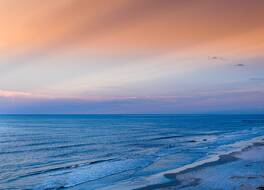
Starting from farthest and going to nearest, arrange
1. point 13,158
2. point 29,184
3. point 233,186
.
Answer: point 13,158 → point 29,184 → point 233,186

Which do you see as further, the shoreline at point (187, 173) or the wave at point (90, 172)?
the wave at point (90, 172)

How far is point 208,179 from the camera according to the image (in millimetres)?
27812

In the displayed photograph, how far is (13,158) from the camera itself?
41.3 metres

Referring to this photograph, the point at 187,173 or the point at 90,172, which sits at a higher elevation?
the point at 90,172

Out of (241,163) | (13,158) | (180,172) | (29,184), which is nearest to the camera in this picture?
(29,184)

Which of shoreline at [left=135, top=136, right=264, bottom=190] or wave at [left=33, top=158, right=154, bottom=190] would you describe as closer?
shoreline at [left=135, top=136, right=264, bottom=190]

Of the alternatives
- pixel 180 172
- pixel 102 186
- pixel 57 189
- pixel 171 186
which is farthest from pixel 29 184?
pixel 180 172

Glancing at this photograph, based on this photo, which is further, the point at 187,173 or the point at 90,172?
the point at 90,172

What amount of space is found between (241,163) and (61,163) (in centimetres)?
2092

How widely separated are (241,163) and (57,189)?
2182 centimetres

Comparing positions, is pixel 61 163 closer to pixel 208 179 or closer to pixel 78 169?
pixel 78 169

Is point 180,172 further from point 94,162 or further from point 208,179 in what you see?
point 94,162

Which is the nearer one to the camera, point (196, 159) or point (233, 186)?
point (233, 186)

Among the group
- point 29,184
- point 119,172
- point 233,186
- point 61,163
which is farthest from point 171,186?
point 61,163
